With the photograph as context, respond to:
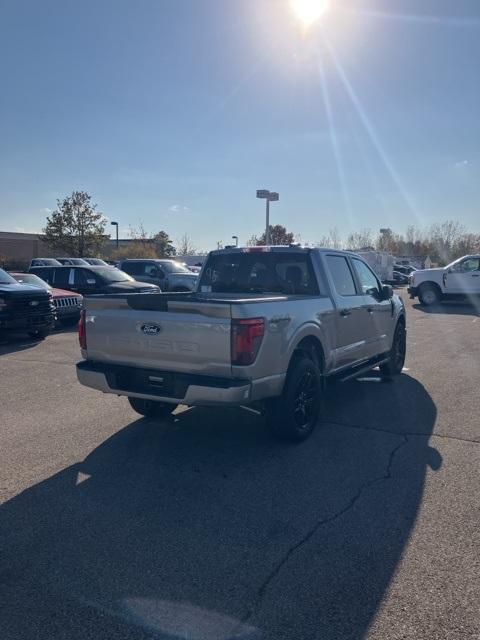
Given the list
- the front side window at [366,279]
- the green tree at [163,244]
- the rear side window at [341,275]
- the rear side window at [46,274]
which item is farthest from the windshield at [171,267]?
the green tree at [163,244]

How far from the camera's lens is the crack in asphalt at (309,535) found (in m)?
2.89

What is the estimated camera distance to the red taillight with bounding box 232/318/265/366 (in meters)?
4.59

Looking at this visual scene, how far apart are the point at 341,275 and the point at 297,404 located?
2.16m

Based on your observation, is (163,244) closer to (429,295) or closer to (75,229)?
(75,229)

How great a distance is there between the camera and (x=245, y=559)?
3338 millimetres

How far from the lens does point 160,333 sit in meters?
4.94

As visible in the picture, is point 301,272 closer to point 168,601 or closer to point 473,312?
point 168,601

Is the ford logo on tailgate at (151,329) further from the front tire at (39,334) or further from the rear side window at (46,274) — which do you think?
the rear side window at (46,274)

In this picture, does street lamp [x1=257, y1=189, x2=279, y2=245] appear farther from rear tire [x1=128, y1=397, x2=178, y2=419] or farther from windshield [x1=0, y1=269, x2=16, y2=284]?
rear tire [x1=128, y1=397, x2=178, y2=419]

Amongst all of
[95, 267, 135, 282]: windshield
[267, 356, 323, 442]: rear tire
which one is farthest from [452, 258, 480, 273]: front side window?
[267, 356, 323, 442]: rear tire

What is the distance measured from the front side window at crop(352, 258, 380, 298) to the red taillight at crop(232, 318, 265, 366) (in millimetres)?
3105

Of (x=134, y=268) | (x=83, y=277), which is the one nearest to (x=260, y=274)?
(x=83, y=277)

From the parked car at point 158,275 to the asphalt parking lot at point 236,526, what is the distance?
1574cm

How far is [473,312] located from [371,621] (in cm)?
1910
